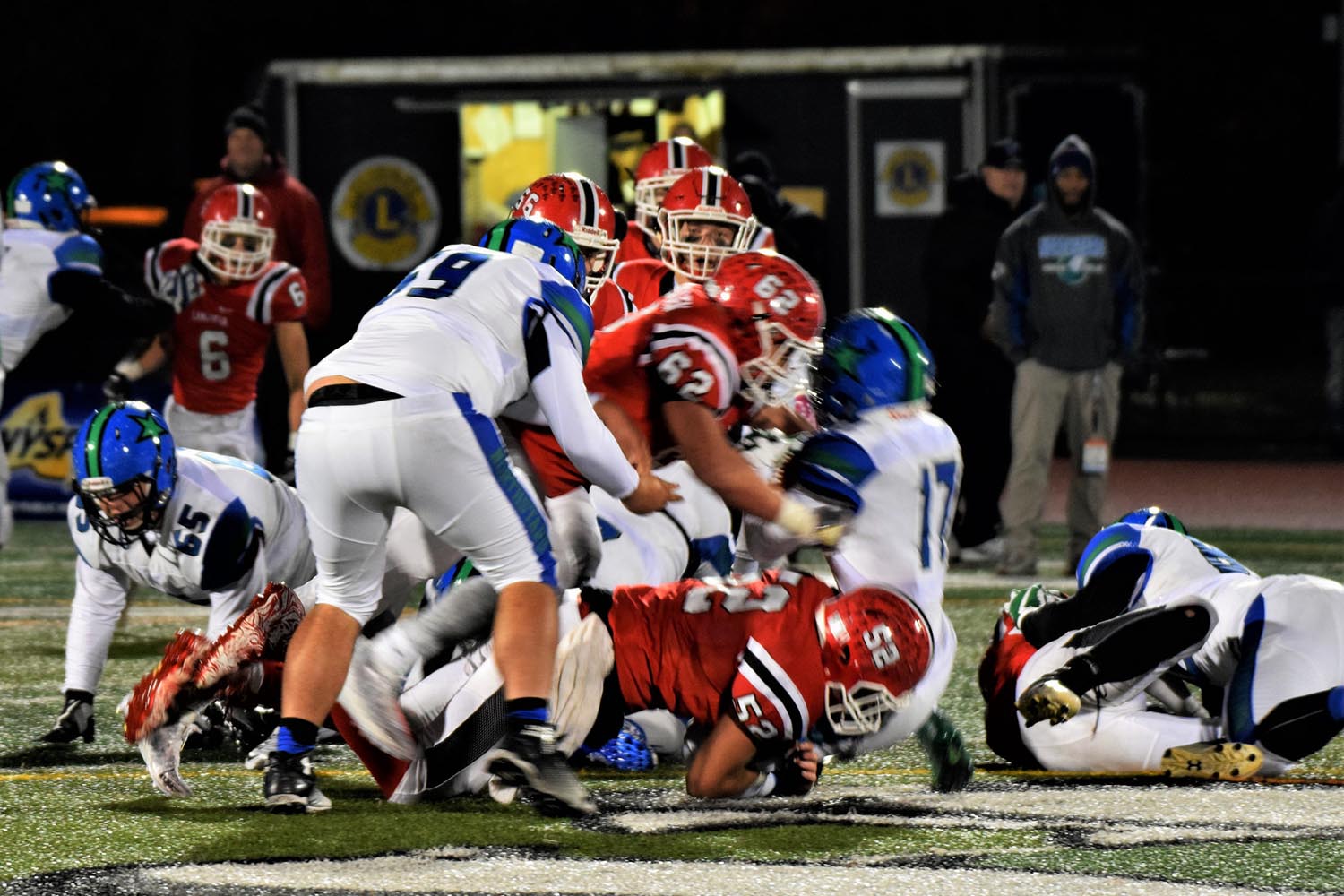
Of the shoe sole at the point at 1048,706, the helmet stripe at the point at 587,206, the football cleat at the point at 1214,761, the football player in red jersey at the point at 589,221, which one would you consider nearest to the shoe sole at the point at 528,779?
the shoe sole at the point at 1048,706

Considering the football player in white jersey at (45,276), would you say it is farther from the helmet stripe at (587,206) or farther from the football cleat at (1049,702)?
the football cleat at (1049,702)

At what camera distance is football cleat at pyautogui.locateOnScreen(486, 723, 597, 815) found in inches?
184

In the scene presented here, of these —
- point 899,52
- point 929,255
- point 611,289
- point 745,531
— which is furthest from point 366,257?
point 745,531

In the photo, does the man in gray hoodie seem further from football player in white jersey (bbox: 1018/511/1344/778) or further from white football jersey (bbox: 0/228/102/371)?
football player in white jersey (bbox: 1018/511/1344/778)

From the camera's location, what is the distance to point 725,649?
5.02 metres

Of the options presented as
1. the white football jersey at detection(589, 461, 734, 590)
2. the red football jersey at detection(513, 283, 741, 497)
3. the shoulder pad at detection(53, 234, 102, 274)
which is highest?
the shoulder pad at detection(53, 234, 102, 274)

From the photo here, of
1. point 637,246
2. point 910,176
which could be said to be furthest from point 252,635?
point 910,176

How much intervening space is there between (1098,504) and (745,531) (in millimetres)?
4263

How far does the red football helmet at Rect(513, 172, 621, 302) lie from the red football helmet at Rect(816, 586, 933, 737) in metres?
1.69

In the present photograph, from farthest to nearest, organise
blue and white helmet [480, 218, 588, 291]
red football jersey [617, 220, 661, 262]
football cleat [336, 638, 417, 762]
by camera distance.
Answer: red football jersey [617, 220, 661, 262]
blue and white helmet [480, 218, 588, 291]
football cleat [336, 638, 417, 762]

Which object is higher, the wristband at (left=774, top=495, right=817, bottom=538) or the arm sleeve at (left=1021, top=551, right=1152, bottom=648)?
the wristband at (left=774, top=495, right=817, bottom=538)

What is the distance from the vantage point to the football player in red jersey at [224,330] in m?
8.59

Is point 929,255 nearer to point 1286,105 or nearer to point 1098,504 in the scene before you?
point 1098,504

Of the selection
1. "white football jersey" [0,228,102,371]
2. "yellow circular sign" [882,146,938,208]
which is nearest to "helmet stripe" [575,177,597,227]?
"white football jersey" [0,228,102,371]
